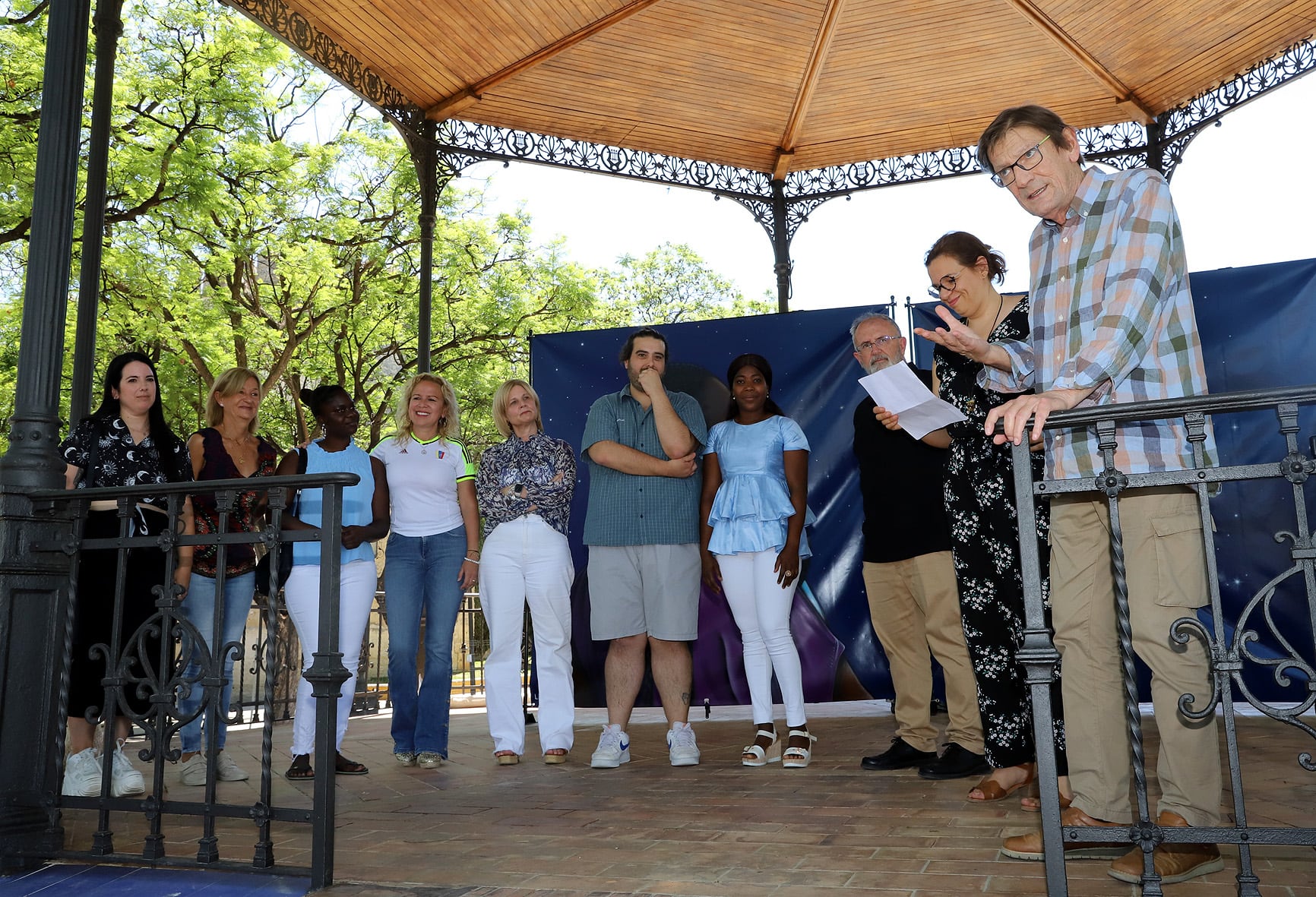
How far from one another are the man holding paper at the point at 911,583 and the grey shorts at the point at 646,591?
2.64 feet

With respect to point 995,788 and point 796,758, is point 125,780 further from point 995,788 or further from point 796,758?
point 995,788

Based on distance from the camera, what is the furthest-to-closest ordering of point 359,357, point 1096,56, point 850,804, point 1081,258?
point 359,357 < point 1096,56 < point 850,804 < point 1081,258

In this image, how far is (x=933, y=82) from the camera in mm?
7199

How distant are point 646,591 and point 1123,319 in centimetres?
266

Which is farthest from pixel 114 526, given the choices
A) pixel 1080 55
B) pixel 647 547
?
pixel 1080 55

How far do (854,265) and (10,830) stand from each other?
34.7 meters

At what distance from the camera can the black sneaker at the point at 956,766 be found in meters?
3.79

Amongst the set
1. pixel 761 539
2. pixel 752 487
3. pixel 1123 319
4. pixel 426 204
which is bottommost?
pixel 761 539

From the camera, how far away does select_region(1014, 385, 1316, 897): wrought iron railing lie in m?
1.90

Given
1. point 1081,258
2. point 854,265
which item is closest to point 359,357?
point 1081,258

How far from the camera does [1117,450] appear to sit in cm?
236

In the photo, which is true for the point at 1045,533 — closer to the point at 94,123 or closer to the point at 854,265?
the point at 94,123

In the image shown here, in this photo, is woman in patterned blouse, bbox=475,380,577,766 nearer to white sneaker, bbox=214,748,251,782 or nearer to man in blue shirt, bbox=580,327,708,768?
man in blue shirt, bbox=580,327,708,768

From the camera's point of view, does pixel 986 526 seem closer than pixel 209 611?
Yes
